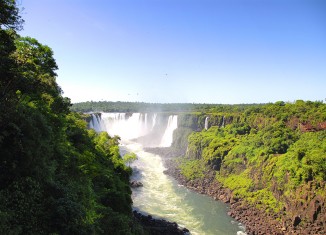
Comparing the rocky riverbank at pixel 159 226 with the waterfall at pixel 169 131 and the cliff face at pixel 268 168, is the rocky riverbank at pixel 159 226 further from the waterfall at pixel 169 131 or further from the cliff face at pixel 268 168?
the waterfall at pixel 169 131

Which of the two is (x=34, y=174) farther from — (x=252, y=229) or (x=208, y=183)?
(x=208, y=183)

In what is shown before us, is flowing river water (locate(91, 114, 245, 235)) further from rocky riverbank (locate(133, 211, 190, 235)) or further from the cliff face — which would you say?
the cliff face

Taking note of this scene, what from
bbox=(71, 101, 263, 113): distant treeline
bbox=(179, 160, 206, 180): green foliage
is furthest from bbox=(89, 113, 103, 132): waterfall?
bbox=(179, 160, 206, 180): green foliage

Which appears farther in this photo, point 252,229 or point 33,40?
point 252,229

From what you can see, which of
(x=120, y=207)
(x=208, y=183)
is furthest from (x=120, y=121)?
(x=120, y=207)

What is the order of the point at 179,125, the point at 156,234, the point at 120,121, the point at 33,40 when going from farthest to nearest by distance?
the point at 120,121, the point at 179,125, the point at 33,40, the point at 156,234

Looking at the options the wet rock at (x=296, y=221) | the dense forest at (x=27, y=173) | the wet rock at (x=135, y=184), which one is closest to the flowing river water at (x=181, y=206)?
the wet rock at (x=135, y=184)
